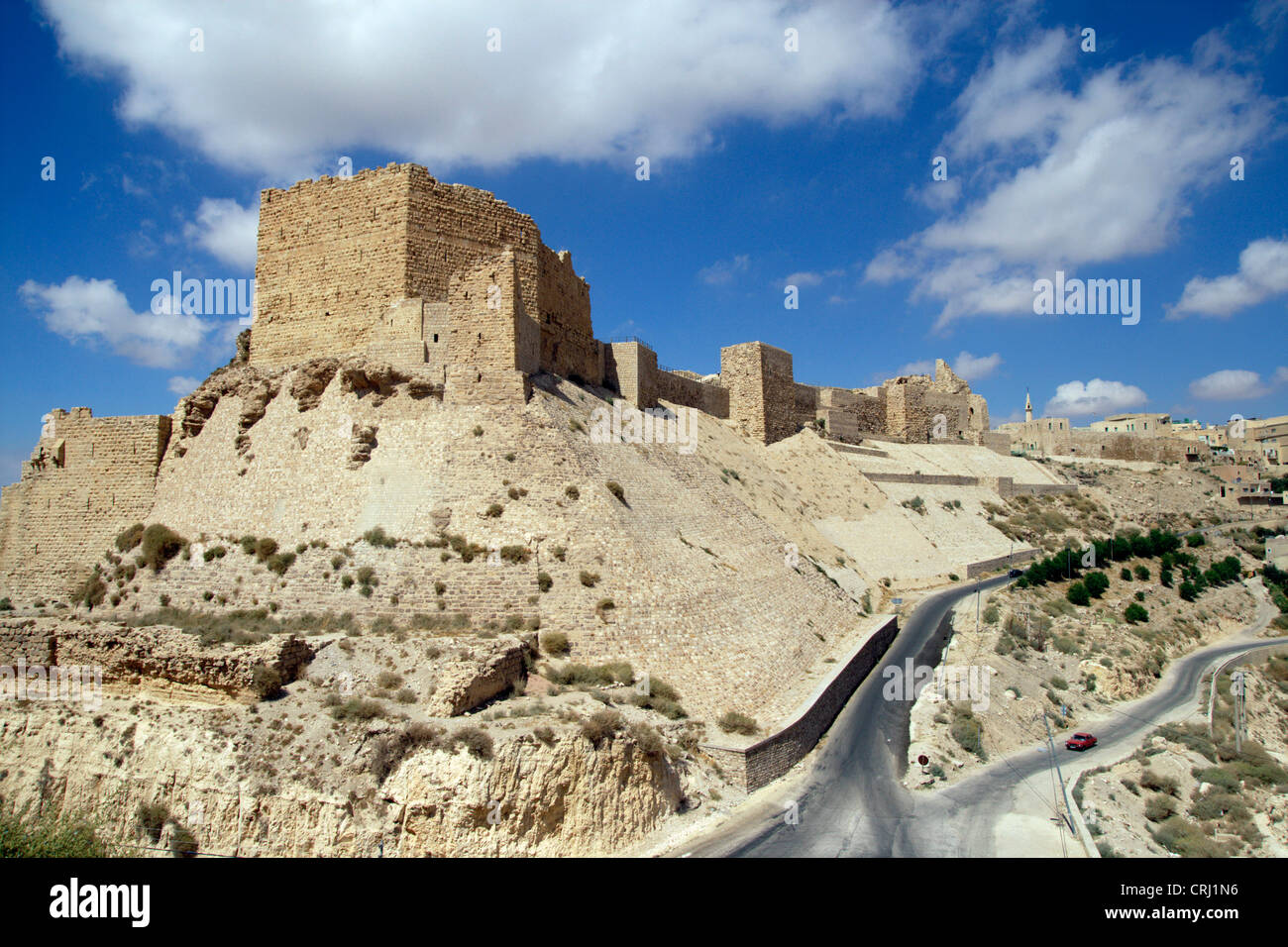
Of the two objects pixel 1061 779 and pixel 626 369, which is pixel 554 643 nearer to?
pixel 1061 779

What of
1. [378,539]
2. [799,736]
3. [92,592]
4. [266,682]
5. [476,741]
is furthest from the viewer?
[92,592]

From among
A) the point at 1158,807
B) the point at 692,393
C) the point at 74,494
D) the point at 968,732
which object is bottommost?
the point at 1158,807

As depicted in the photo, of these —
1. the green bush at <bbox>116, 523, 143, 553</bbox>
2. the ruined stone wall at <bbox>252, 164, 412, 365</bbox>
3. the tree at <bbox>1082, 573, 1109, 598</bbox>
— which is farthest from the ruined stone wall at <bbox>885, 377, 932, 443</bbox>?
the green bush at <bbox>116, 523, 143, 553</bbox>

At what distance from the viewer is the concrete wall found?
463 inches

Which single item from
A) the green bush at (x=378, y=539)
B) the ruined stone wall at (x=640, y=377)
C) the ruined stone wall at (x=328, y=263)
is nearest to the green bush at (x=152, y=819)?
the green bush at (x=378, y=539)

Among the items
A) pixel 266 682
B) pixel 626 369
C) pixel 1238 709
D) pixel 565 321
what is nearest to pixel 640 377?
pixel 626 369

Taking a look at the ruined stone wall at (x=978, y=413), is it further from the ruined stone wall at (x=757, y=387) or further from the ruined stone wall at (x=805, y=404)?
the ruined stone wall at (x=757, y=387)

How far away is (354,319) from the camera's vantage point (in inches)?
687

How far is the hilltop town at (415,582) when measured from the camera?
9922mm

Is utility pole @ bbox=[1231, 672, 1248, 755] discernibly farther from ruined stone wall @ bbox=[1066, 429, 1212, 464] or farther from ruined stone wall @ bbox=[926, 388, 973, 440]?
ruined stone wall @ bbox=[1066, 429, 1212, 464]

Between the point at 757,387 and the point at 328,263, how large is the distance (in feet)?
58.7

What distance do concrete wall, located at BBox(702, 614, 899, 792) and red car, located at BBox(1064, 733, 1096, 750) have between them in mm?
4417

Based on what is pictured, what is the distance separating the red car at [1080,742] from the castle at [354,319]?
47.3 feet

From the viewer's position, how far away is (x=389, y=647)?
12.0m
